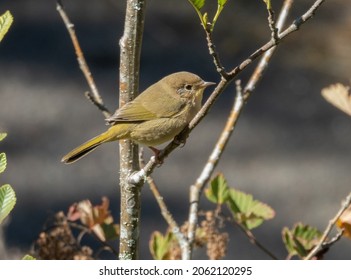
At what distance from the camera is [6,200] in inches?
55.6

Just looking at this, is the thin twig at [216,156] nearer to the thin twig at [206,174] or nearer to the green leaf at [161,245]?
the thin twig at [206,174]

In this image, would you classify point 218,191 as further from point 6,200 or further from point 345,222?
point 6,200

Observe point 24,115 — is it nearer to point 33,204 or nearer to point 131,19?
point 33,204

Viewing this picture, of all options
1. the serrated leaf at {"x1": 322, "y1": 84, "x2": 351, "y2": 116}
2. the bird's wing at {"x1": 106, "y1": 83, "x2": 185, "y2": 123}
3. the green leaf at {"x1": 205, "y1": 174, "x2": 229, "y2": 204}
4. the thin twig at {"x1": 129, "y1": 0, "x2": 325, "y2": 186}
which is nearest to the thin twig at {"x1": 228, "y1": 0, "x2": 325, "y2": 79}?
the thin twig at {"x1": 129, "y1": 0, "x2": 325, "y2": 186}

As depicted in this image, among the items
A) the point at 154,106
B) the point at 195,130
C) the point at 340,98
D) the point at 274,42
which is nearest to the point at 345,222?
the point at 340,98

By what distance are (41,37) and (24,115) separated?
130 centimetres

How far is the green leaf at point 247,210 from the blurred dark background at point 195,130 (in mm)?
2483

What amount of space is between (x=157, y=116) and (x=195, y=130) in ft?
11.3

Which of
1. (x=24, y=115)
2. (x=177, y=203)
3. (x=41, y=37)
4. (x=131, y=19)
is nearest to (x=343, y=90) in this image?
(x=131, y=19)

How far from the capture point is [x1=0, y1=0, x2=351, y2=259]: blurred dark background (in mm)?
5434

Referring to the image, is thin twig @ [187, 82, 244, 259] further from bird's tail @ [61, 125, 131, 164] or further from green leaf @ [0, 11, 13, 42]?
green leaf @ [0, 11, 13, 42]

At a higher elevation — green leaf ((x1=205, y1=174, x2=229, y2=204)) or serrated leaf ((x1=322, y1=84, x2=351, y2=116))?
serrated leaf ((x1=322, y1=84, x2=351, y2=116))

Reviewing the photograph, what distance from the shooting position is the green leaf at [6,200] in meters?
1.40

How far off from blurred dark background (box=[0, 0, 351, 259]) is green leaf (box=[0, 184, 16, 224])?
3082 millimetres
